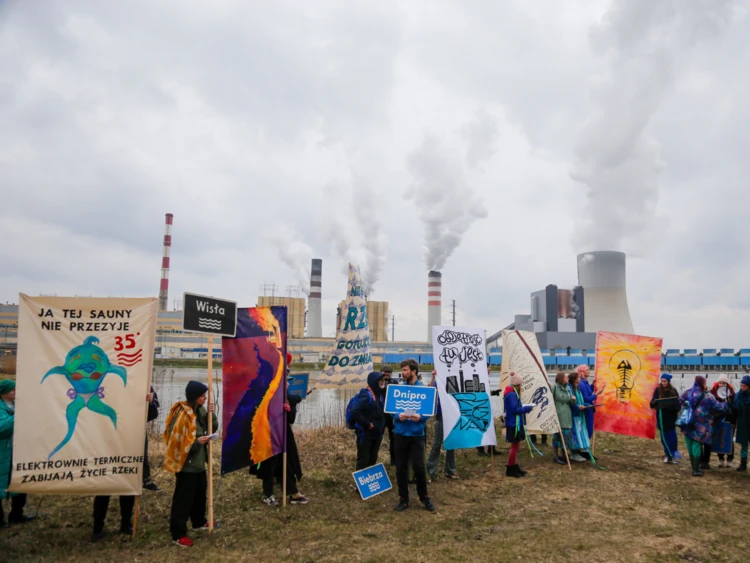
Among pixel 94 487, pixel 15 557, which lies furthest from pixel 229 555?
pixel 15 557

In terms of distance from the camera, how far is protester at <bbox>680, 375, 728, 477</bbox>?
938 cm

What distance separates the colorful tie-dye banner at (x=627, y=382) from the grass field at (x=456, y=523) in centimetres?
132

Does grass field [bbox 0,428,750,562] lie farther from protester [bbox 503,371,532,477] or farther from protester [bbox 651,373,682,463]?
protester [bbox 651,373,682,463]

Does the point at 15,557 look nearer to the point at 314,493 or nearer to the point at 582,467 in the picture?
the point at 314,493

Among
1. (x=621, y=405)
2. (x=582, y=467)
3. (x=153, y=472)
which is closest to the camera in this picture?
(x=153, y=472)

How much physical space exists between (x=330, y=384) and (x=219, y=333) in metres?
4.35

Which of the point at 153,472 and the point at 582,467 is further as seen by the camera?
the point at 582,467

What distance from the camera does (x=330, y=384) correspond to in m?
10.4

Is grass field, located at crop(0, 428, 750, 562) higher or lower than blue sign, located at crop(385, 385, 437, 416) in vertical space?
lower

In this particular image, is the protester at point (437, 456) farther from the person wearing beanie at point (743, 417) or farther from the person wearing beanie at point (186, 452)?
the person wearing beanie at point (743, 417)

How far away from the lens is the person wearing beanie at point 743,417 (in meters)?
9.51

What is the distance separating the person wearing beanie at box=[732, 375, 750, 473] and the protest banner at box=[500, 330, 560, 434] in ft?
10.7

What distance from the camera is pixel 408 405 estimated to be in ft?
23.7

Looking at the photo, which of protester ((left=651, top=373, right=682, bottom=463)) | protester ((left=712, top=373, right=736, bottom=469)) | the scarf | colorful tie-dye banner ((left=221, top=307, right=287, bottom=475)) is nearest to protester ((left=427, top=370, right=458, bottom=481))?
colorful tie-dye banner ((left=221, top=307, right=287, bottom=475))
